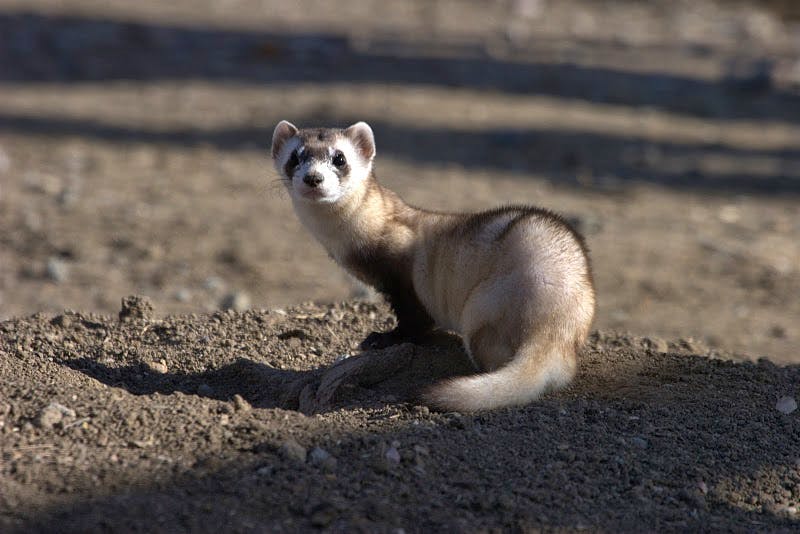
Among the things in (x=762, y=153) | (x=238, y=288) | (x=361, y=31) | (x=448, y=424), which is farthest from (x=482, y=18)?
(x=448, y=424)

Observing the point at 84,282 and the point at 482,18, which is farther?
the point at 482,18

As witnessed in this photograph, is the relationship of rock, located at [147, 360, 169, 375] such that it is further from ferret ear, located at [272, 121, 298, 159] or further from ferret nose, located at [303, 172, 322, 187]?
ferret ear, located at [272, 121, 298, 159]

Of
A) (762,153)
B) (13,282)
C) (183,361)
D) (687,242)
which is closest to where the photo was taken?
(183,361)

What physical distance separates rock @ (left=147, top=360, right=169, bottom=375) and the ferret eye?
1149 millimetres

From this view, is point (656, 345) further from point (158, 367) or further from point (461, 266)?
point (158, 367)

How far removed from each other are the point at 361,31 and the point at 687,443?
10501mm

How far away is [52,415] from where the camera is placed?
3.70 m

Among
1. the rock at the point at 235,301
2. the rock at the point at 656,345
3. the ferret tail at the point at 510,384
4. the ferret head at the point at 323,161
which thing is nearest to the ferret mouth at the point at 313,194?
the ferret head at the point at 323,161

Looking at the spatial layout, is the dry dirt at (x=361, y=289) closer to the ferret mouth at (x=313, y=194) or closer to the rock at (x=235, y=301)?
the rock at (x=235, y=301)

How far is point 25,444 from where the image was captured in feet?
11.7

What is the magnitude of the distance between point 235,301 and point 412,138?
399 cm

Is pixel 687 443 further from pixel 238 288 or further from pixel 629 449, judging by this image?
pixel 238 288

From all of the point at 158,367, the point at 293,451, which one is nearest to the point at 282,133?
the point at 158,367

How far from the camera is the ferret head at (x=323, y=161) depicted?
4.76 meters
